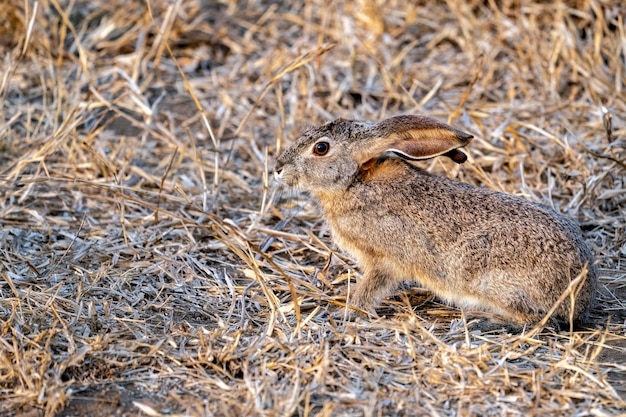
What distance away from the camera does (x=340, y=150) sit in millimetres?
4980

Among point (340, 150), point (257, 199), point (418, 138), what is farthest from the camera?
point (257, 199)

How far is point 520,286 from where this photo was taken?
4516 mm

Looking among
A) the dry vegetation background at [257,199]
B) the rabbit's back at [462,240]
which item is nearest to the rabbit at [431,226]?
the rabbit's back at [462,240]

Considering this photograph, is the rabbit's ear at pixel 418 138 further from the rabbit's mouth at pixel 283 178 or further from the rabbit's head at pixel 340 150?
the rabbit's mouth at pixel 283 178

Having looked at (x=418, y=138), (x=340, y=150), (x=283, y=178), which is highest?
(x=418, y=138)

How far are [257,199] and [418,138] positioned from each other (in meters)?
1.82

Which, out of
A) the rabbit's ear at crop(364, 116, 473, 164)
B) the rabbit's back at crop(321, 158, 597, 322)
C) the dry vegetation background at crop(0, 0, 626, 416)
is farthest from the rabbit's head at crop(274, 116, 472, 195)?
the dry vegetation background at crop(0, 0, 626, 416)

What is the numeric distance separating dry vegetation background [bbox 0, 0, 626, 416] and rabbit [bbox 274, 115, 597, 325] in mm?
193

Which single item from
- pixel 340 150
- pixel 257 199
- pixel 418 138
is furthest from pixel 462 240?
pixel 257 199

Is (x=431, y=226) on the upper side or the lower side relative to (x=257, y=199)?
upper

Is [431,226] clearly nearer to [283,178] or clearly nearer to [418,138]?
[418,138]

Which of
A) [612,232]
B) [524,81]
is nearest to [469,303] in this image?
[612,232]

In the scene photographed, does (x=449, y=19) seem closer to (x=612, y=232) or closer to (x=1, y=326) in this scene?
(x=612, y=232)

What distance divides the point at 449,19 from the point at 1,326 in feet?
18.7
